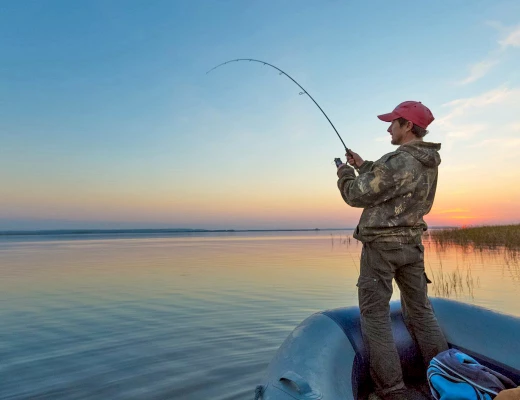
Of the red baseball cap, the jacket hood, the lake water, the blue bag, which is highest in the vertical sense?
the red baseball cap

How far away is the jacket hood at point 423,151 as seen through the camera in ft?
9.11

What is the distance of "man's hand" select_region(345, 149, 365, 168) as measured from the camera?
3.12m

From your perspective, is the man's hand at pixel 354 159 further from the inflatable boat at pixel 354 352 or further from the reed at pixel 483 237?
the reed at pixel 483 237

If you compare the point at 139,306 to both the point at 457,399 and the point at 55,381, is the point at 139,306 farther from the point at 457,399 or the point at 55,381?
the point at 457,399

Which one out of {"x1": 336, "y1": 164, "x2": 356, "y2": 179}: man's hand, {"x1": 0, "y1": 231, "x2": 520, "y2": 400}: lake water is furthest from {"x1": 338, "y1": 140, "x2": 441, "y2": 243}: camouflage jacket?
{"x1": 0, "y1": 231, "x2": 520, "y2": 400}: lake water

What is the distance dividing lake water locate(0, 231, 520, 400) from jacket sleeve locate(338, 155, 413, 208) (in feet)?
7.83

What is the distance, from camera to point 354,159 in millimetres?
3152

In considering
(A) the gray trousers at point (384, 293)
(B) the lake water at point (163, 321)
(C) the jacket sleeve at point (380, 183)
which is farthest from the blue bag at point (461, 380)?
(B) the lake water at point (163, 321)

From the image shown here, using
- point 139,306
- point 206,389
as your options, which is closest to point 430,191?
point 206,389

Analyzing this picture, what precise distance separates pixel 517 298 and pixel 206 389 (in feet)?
22.6

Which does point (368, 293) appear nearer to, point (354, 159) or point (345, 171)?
point (345, 171)

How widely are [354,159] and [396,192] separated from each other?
1.69ft

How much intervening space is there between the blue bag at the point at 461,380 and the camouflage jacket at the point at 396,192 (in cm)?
77

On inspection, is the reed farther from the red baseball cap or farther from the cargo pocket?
the cargo pocket
